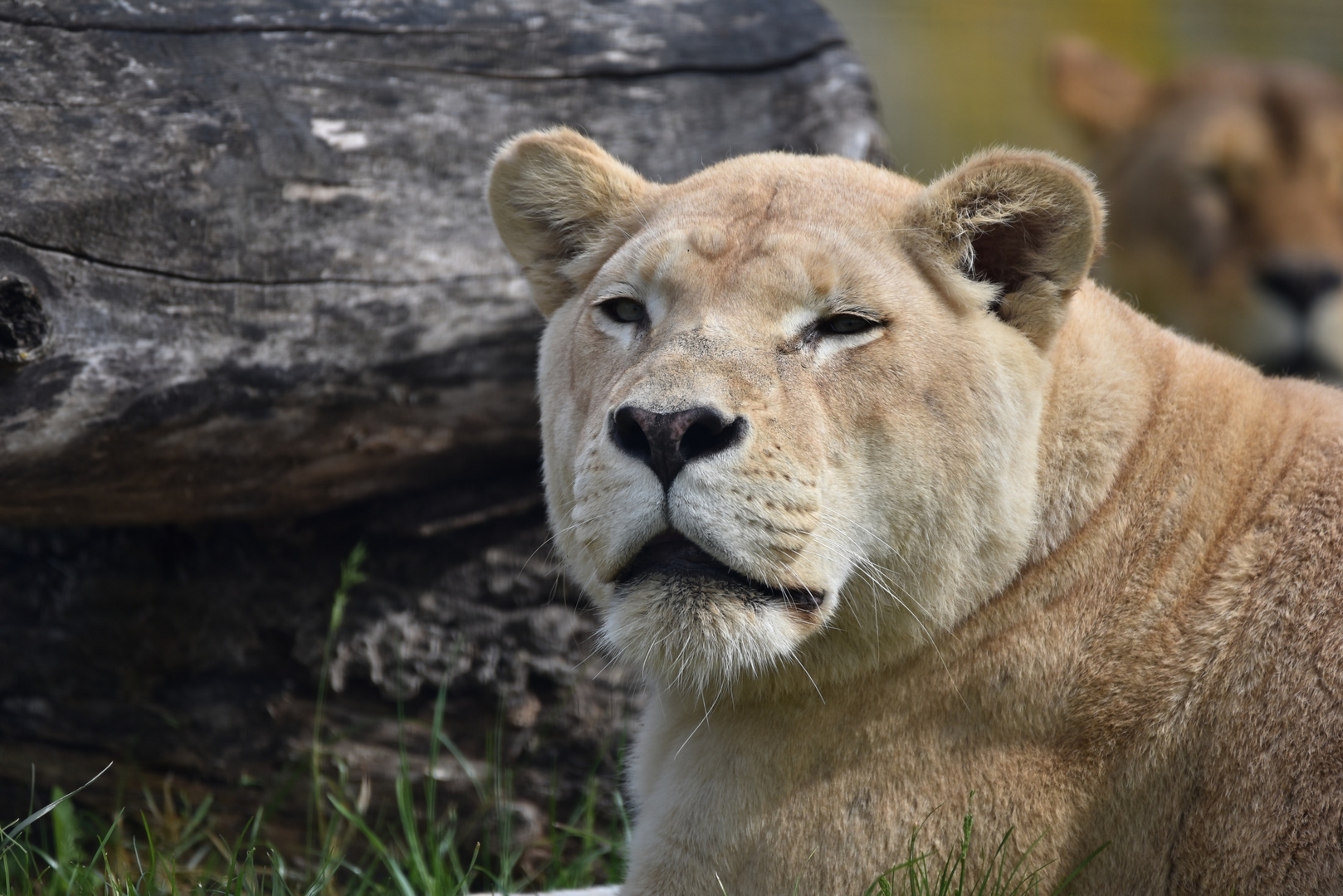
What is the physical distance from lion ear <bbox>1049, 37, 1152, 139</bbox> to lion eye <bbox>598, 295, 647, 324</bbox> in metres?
6.26

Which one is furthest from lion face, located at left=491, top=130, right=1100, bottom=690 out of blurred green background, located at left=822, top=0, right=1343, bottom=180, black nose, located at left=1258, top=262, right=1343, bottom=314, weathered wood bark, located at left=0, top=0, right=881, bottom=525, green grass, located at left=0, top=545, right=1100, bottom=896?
blurred green background, located at left=822, top=0, right=1343, bottom=180

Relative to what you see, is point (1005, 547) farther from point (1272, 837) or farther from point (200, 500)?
point (200, 500)

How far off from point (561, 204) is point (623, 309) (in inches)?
20.2

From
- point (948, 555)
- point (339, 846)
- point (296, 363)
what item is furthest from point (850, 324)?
point (339, 846)

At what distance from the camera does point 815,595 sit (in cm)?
280

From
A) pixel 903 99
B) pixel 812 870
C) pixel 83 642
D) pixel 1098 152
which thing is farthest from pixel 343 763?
pixel 903 99

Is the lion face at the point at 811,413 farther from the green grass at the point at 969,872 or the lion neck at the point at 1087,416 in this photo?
the green grass at the point at 969,872

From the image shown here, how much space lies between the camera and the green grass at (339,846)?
3.60 meters

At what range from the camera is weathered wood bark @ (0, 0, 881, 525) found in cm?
357

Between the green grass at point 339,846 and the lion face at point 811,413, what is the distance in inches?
48.5

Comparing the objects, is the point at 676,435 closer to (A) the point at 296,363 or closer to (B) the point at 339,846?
(A) the point at 296,363

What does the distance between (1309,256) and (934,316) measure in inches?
202

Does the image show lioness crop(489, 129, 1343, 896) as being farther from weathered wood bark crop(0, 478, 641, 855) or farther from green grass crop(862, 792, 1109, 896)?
weathered wood bark crop(0, 478, 641, 855)

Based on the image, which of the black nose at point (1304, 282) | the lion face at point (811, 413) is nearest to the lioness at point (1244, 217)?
the black nose at point (1304, 282)
